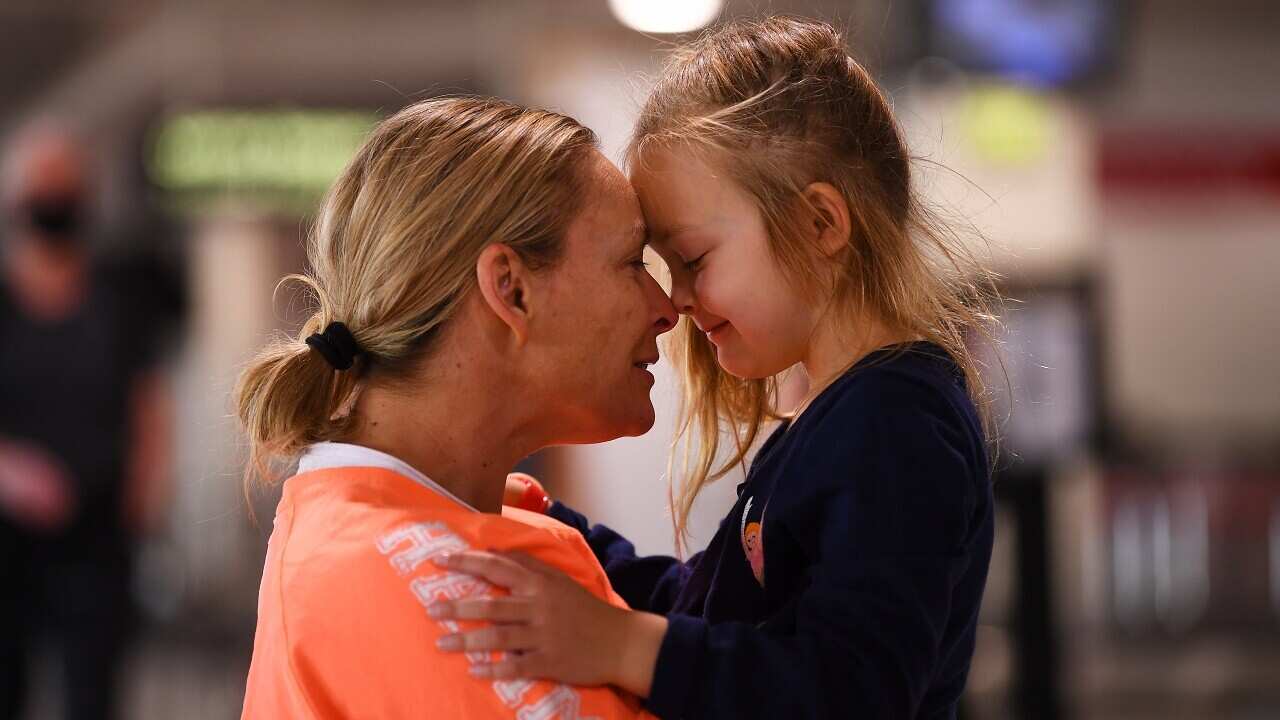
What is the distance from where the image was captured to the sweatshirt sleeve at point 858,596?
1112mm

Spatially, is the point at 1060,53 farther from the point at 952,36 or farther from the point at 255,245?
the point at 255,245

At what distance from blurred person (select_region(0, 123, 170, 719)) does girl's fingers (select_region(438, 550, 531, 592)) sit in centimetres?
319

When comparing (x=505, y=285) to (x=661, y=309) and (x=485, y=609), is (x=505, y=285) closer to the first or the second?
(x=661, y=309)

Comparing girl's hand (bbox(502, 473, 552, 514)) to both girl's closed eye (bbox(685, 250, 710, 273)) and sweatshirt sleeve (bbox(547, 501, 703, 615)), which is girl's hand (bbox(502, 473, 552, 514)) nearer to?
sweatshirt sleeve (bbox(547, 501, 703, 615))

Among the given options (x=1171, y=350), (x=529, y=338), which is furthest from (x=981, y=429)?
(x=1171, y=350)

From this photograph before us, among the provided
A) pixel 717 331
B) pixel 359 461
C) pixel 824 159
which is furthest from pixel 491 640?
pixel 824 159

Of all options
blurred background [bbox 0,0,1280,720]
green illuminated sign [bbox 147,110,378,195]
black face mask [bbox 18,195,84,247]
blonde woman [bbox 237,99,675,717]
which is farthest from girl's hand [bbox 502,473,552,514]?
green illuminated sign [bbox 147,110,378,195]

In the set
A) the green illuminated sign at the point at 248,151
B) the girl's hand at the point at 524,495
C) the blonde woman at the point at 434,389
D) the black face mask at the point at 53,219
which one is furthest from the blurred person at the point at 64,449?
the blonde woman at the point at 434,389

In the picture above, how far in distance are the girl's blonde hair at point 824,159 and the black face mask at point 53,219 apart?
10.4 feet

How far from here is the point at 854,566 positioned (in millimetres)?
1151

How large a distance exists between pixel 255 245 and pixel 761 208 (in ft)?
22.1

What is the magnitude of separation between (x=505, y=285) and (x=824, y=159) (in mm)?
342

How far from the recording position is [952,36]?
14.7 feet

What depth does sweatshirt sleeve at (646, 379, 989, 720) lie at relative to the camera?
1.11 m
